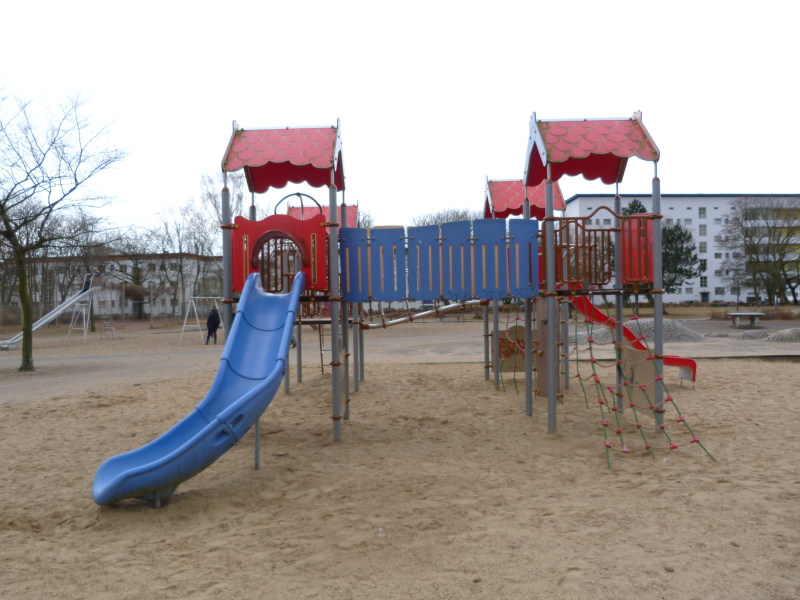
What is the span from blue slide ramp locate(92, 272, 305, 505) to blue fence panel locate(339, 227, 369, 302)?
0.96 meters

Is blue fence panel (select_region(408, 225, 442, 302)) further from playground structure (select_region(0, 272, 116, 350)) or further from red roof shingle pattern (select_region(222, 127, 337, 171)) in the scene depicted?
playground structure (select_region(0, 272, 116, 350))

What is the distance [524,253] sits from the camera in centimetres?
762

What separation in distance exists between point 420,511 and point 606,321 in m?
5.83

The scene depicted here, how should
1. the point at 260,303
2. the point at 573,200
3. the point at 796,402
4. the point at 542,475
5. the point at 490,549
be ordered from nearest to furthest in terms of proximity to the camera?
the point at 490,549
the point at 542,475
the point at 260,303
the point at 796,402
the point at 573,200

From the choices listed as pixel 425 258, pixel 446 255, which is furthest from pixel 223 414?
pixel 446 255

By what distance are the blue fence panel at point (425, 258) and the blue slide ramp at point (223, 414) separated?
5.28 feet

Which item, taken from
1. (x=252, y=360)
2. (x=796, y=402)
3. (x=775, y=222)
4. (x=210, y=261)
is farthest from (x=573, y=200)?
(x=252, y=360)

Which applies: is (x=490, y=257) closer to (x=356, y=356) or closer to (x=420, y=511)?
(x=420, y=511)

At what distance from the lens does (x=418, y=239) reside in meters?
7.61

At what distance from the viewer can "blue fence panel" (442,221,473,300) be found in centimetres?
759

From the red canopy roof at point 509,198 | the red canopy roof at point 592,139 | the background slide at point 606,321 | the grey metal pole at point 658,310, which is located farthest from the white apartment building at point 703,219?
the grey metal pole at point 658,310

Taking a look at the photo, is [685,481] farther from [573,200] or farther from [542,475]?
[573,200]

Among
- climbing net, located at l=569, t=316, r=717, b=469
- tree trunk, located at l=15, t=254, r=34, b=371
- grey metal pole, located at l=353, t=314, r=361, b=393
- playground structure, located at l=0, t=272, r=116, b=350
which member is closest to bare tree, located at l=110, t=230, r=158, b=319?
playground structure, located at l=0, t=272, r=116, b=350

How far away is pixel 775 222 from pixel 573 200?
28.7 meters
